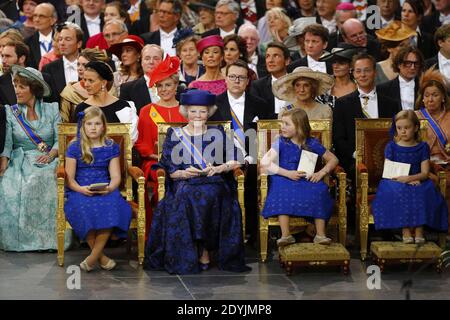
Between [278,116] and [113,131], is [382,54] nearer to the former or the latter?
[278,116]

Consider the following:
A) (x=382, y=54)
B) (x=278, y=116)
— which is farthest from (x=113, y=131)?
(x=382, y=54)

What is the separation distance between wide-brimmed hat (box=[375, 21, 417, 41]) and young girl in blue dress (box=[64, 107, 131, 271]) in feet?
13.0

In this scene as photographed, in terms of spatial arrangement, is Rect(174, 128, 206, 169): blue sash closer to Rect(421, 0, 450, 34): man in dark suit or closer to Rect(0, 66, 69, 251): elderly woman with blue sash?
Rect(0, 66, 69, 251): elderly woman with blue sash

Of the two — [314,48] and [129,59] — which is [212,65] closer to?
[129,59]

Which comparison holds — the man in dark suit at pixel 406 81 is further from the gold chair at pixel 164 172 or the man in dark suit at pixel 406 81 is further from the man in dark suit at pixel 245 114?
the gold chair at pixel 164 172

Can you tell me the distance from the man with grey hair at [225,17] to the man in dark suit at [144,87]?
5.63 ft

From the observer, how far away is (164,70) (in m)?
10.4

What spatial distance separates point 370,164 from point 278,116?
37.1 inches

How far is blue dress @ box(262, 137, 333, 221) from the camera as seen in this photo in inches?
374

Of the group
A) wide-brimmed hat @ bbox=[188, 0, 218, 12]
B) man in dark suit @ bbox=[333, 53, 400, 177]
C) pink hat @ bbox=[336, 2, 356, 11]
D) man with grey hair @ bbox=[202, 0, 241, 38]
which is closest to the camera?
man in dark suit @ bbox=[333, 53, 400, 177]

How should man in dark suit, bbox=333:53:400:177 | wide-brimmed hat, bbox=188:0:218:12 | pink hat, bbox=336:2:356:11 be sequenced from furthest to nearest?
wide-brimmed hat, bbox=188:0:218:12 < pink hat, bbox=336:2:356:11 < man in dark suit, bbox=333:53:400:177

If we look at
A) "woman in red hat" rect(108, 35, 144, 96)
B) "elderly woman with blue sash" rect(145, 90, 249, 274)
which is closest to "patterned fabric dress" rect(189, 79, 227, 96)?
"woman in red hat" rect(108, 35, 144, 96)

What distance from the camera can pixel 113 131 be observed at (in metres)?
9.94

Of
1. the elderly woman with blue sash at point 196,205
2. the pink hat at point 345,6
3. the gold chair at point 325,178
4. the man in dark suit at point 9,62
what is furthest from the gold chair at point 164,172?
the pink hat at point 345,6
